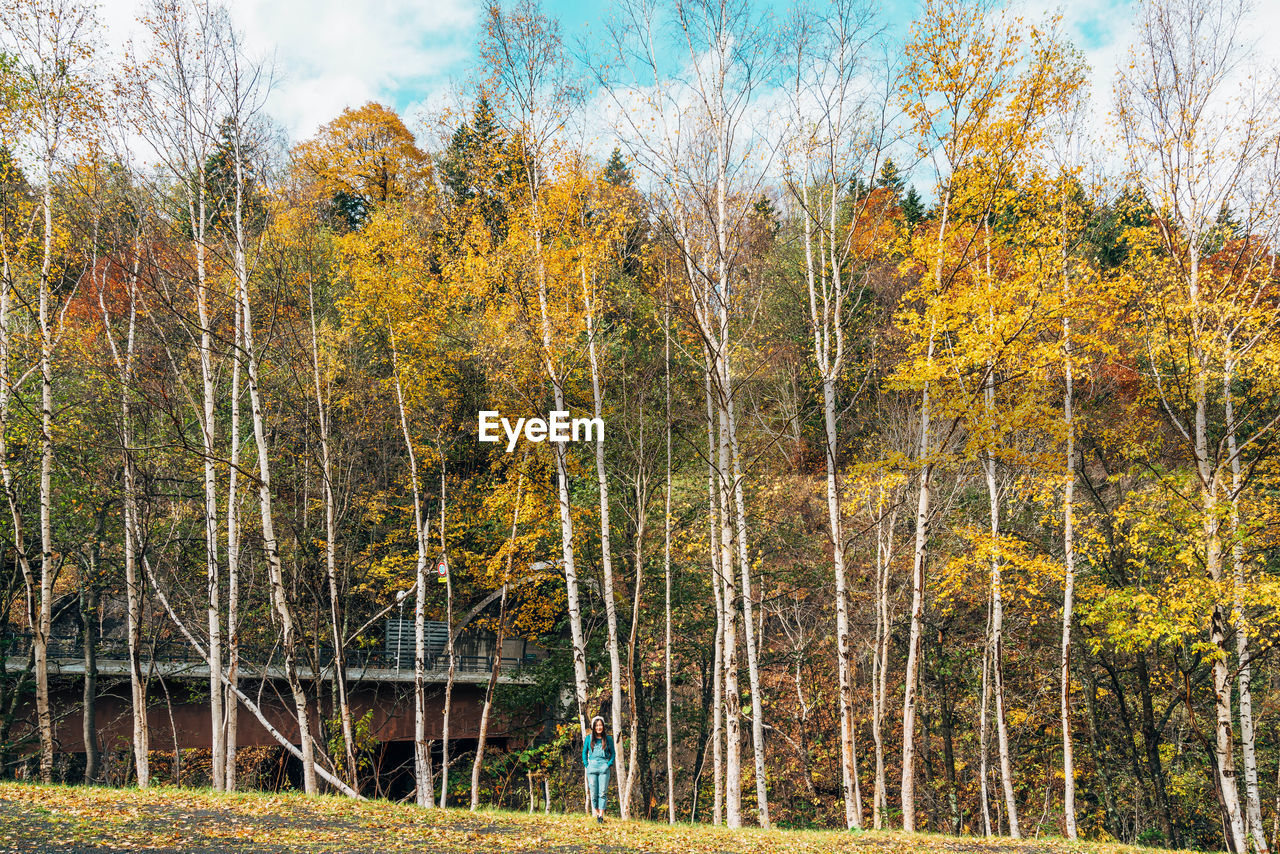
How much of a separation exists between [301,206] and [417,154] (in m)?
25.8

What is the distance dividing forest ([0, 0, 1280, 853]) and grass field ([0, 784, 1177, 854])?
7.98 ft

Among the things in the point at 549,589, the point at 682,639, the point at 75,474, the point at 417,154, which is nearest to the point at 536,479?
the point at 549,589

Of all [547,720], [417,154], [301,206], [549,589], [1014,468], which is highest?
[417,154]

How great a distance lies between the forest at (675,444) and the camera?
1177 cm

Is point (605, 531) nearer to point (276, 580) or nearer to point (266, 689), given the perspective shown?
point (276, 580)

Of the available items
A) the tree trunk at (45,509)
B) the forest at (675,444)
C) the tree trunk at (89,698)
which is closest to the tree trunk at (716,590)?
the forest at (675,444)

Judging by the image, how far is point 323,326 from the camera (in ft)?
60.8

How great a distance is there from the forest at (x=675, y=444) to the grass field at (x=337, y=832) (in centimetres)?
243

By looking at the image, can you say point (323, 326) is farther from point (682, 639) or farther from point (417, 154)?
point (417, 154)

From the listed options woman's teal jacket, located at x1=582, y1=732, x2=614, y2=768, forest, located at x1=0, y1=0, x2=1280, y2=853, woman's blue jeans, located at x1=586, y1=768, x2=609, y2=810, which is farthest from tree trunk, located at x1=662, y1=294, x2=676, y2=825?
woman's blue jeans, located at x1=586, y1=768, x2=609, y2=810

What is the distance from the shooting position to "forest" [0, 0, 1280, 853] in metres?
11.8

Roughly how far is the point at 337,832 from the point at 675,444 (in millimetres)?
14691

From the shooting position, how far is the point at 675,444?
20750mm

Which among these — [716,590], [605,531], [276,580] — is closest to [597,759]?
[605,531]
